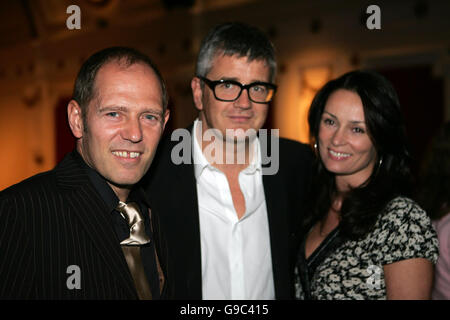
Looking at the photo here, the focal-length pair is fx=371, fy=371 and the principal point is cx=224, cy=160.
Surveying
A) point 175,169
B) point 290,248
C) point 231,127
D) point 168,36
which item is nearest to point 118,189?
point 175,169

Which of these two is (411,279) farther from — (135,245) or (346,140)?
(135,245)

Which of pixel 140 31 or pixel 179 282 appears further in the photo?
pixel 140 31

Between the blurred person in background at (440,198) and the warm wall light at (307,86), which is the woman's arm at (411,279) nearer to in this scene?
the blurred person in background at (440,198)

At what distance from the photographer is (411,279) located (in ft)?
5.78

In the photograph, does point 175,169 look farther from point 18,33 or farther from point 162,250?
point 18,33

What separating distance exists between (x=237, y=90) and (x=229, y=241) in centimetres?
88

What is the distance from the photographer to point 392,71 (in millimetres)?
5473

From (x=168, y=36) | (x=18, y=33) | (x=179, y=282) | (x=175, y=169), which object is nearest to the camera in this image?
(x=179, y=282)

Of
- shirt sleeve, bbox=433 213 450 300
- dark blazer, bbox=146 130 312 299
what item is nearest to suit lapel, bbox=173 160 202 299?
dark blazer, bbox=146 130 312 299

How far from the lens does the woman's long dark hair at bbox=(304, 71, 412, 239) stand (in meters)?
1.98

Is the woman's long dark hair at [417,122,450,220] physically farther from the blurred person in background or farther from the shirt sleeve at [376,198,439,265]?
the shirt sleeve at [376,198,439,265]

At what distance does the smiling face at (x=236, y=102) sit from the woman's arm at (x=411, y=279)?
1079 mm

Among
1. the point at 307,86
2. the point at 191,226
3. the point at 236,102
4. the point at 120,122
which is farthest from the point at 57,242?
the point at 307,86

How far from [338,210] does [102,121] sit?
1.48m
